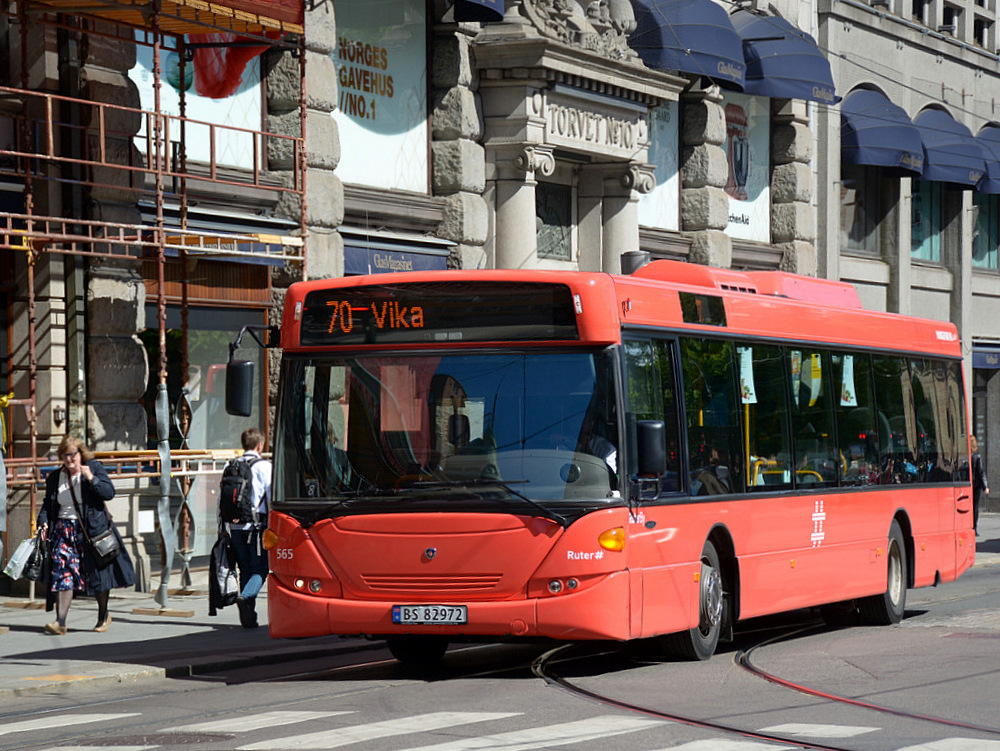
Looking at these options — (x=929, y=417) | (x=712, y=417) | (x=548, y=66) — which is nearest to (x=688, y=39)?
(x=548, y=66)

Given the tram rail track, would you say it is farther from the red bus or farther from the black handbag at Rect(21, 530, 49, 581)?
the black handbag at Rect(21, 530, 49, 581)

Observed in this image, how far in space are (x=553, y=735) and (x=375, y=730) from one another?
3.03ft

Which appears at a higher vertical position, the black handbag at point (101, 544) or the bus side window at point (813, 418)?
the bus side window at point (813, 418)

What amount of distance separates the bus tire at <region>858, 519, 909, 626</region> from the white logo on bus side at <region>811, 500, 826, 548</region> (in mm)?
1557

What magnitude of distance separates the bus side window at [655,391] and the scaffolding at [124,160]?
17.9ft

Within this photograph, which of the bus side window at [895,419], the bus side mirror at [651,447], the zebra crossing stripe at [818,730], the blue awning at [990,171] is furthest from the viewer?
the blue awning at [990,171]

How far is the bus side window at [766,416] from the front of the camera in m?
12.6

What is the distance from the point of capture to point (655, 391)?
1134cm

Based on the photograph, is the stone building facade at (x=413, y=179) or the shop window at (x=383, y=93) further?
the shop window at (x=383, y=93)

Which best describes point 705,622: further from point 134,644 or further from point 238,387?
point 134,644

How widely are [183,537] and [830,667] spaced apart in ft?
24.9

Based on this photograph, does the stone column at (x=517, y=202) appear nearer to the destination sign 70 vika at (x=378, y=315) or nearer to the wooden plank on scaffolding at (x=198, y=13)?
the wooden plank on scaffolding at (x=198, y=13)

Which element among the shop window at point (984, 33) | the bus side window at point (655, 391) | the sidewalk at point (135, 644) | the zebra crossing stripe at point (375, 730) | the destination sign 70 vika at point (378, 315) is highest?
the shop window at point (984, 33)

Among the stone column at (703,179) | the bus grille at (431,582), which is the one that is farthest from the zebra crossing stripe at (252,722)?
the stone column at (703,179)
